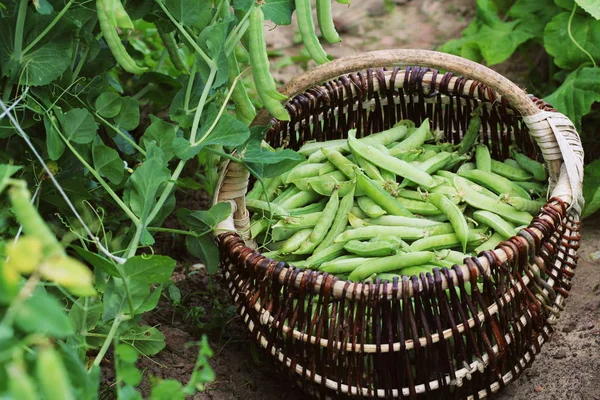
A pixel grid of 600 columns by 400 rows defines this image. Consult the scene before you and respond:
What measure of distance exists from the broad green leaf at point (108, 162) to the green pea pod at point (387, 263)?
1.97 ft

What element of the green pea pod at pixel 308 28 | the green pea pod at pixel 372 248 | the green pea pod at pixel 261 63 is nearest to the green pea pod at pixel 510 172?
the green pea pod at pixel 372 248

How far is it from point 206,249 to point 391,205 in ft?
1.64

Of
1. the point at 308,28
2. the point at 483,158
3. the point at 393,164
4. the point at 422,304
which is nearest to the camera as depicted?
the point at 422,304

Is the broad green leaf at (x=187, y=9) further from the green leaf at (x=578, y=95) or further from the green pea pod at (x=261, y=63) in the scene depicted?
the green leaf at (x=578, y=95)

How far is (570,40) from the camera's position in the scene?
277 cm

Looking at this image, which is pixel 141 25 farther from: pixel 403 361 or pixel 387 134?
pixel 403 361

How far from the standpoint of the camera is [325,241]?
1.95 metres

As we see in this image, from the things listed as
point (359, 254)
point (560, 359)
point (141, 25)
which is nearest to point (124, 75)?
point (141, 25)

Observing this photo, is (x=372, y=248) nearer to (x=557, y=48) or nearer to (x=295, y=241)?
(x=295, y=241)

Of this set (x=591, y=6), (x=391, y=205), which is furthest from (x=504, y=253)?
(x=591, y=6)

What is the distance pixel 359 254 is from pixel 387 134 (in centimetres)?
50

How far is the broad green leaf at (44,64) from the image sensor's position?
1.66 metres

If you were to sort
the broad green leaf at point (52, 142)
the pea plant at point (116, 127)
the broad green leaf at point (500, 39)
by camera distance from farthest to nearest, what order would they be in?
1. the broad green leaf at point (500, 39)
2. the broad green leaf at point (52, 142)
3. the pea plant at point (116, 127)

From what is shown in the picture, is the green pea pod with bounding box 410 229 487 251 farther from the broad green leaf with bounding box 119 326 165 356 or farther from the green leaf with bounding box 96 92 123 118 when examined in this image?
the green leaf with bounding box 96 92 123 118
